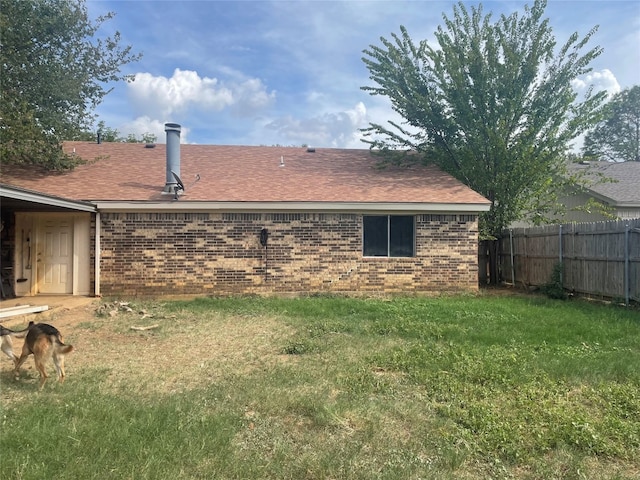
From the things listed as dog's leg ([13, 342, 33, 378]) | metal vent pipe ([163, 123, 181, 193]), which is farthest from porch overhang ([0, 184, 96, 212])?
dog's leg ([13, 342, 33, 378])

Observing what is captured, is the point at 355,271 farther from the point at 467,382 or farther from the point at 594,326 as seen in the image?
the point at 467,382

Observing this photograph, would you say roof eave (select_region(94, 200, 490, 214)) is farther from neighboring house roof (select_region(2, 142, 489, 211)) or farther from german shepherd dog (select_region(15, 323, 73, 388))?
german shepherd dog (select_region(15, 323, 73, 388))

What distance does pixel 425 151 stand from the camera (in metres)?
15.1

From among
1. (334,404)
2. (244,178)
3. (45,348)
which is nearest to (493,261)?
(244,178)

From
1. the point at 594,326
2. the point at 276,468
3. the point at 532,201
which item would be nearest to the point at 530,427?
the point at 276,468

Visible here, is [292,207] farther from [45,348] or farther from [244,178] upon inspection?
[45,348]

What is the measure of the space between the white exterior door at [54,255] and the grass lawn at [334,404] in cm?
431

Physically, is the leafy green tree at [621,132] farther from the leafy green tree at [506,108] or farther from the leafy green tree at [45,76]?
the leafy green tree at [45,76]

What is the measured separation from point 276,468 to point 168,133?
1054cm

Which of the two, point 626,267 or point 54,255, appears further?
point 54,255

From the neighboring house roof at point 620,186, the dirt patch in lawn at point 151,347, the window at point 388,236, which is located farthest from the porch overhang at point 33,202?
the neighboring house roof at point 620,186

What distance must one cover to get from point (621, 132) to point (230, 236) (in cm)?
4351

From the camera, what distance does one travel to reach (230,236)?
11203 mm

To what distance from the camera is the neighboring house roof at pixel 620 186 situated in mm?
17344
